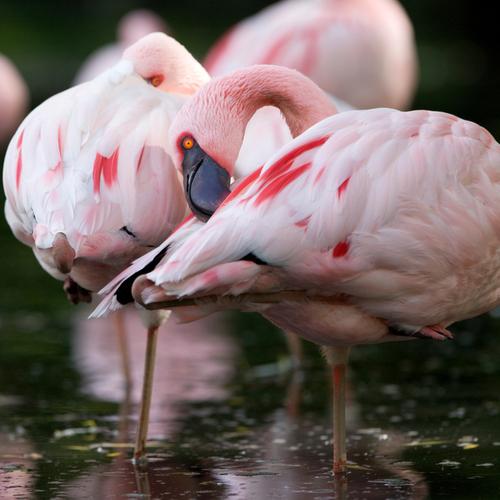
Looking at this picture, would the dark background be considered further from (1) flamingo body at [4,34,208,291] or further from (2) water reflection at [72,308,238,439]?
(1) flamingo body at [4,34,208,291]

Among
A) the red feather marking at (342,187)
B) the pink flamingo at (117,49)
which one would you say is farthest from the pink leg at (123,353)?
the pink flamingo at (117,49)

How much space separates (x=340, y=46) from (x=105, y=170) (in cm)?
554

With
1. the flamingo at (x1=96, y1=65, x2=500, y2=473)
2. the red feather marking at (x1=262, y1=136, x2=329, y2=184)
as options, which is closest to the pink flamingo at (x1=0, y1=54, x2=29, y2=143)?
the flamingo at (x1=96, y1=65, x2=500, y2=473)

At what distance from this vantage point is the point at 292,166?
4.18 meters

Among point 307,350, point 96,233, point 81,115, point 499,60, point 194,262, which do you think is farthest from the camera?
point 499,60

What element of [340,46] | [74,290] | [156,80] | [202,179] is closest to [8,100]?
[340,46]

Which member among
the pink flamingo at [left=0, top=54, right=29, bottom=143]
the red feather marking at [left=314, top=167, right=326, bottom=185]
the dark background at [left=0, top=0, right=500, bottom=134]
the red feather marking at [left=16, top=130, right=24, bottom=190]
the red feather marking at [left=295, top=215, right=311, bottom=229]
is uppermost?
the dark background at [left=0, top=0, right=500, bottom=134]

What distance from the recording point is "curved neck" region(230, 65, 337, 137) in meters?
4.74

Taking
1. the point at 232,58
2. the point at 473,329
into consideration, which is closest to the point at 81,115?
the point at 473,329

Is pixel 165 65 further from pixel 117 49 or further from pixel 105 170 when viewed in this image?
pixel 117 49

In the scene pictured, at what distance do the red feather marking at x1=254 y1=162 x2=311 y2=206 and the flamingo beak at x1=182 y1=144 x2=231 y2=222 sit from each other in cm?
36

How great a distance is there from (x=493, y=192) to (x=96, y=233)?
1.23 metres

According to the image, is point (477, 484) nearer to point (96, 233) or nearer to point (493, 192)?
point (493, 192)

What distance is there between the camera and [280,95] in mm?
4816
